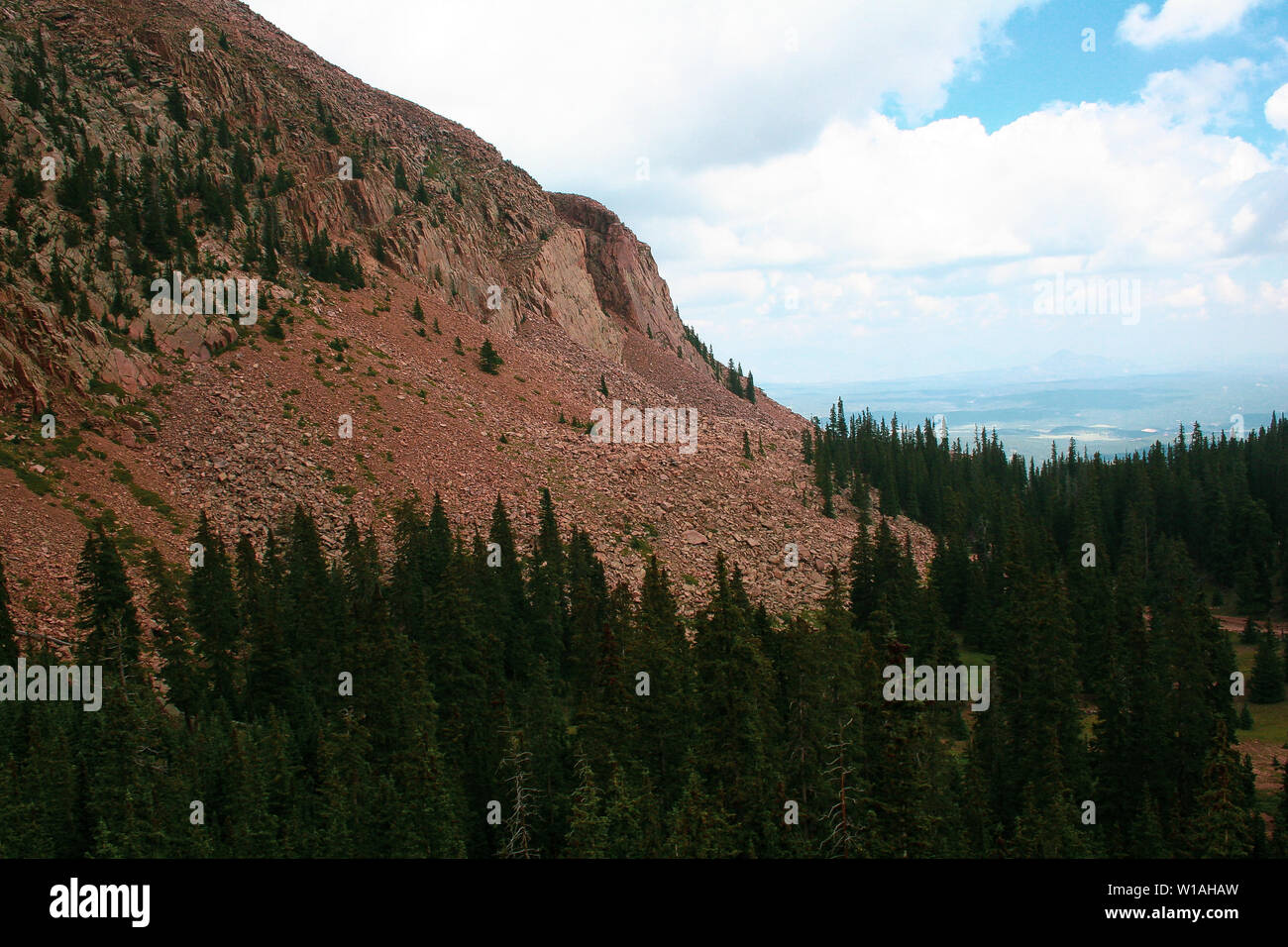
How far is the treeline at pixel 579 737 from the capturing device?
27.4 meters

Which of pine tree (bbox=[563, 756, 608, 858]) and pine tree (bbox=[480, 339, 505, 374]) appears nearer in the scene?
pine tree (bbox=[563, 756, 608, 858])

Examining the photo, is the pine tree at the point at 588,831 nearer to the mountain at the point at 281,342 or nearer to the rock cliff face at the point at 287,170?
the mountain at the point at 281,342

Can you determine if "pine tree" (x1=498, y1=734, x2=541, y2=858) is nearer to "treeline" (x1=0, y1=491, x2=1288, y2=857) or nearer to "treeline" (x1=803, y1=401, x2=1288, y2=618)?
"treeline" (x1=0, y1=491, x2=1288, y2=857)

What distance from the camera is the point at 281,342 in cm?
7975

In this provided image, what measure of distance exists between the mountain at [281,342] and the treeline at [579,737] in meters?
11.8

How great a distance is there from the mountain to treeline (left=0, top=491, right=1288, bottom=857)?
11.8m

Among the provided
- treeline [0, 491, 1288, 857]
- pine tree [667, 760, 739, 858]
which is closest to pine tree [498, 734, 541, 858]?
treeline [0, 491, 1288, 857]

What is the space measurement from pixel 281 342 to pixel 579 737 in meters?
61.7

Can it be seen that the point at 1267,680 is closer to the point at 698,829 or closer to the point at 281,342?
the point at 698,829

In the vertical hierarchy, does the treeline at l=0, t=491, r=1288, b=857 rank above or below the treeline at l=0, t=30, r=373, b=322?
below

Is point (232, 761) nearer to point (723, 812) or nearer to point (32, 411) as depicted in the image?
point (723, 812)

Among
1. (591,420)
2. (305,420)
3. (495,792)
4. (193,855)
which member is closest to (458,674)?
(495,792)

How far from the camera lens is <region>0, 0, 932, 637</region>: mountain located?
61219mm

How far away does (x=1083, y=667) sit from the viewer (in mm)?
59094
